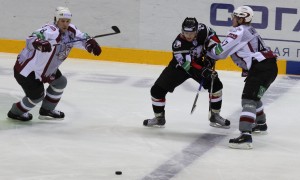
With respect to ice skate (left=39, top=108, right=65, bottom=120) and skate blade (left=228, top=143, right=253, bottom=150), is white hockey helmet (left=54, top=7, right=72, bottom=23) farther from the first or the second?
skate blade (left=228, top=143, right=253, bottom=150)

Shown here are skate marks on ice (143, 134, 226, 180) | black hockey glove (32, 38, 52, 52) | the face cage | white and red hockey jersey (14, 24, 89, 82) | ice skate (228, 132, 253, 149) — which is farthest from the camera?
white and red hockey jersey (14, 24, 89, 82)

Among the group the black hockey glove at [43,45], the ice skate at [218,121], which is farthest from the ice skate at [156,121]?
the black hockey glove at [43,45]

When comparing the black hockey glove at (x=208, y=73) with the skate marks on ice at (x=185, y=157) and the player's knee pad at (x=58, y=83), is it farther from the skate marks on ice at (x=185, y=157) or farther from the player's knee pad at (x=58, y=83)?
the player's knee pad at (x=58, y=83)

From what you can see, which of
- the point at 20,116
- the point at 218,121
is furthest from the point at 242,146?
the point at 20,116

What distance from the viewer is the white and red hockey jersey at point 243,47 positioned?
21.2 feet

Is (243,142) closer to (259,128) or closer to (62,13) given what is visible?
(259,128)

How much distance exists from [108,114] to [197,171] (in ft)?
6.72

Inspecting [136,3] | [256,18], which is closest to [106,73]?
[136,3]

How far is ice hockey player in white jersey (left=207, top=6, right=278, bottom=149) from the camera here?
6418 mm

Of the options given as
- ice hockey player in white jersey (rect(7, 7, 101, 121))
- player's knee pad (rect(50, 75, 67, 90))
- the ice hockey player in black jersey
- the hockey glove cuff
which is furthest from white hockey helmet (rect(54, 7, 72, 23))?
the hockey glove cuff

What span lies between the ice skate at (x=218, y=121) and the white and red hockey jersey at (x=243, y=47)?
64 centimetres

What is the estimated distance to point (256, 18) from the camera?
10.0 m

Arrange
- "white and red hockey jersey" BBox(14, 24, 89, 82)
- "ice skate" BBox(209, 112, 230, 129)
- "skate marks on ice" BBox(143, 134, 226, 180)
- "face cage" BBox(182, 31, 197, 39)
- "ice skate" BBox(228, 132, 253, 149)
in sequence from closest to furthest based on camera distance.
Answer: "skate marks on ice" BBox(143, 134, 226, 180), "ice skate" BBox(228, 132, 253, 149), "face cage" BBox(182, 31, 197, 39), "white and red hockey jersey" BBox(14, 24, 89, 82), "ice skate" BBox(209, 112, 230, 129)

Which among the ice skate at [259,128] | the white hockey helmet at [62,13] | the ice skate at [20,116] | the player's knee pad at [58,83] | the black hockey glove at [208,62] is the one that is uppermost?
the white hockey helmet at [62,13]
